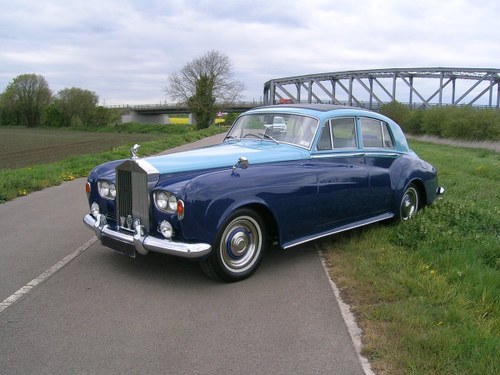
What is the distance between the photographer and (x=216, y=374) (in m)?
2.89

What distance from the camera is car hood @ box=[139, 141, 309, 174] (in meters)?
4.52

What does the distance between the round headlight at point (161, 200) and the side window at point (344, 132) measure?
89.6 inches

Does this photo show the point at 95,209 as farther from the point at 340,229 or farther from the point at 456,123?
the point at 456,123

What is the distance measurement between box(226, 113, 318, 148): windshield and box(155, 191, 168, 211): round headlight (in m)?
1.84

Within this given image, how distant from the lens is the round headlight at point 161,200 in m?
4.22

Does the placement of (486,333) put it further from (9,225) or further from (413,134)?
(413,134)

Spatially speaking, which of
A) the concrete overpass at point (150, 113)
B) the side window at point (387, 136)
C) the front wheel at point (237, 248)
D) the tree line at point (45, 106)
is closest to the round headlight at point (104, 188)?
the front wheel at point (237, 248)

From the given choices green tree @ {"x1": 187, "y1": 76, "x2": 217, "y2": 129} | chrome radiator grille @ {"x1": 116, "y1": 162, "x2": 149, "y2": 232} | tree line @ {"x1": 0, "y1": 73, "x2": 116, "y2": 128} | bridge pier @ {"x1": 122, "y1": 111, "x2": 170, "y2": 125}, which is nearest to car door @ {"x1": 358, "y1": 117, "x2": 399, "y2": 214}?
chrome radiator grille @ {"x1": 116, "y1": 162, "x2": 149, "y2": 232}

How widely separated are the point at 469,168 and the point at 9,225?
13.1 m

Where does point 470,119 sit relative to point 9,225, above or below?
above

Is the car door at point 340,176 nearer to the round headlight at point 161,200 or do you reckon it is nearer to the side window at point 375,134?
the side window at point 375,134

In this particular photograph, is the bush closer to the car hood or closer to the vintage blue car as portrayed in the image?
the vintage blue car

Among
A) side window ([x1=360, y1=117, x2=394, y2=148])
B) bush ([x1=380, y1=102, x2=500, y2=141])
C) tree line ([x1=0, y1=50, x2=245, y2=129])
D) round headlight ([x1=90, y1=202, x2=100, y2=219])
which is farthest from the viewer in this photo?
tree line ([x1=0, y1=50, x2=245, y2=129])

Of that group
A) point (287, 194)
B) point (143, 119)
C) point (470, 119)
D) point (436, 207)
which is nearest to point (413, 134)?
point (470, 119)
